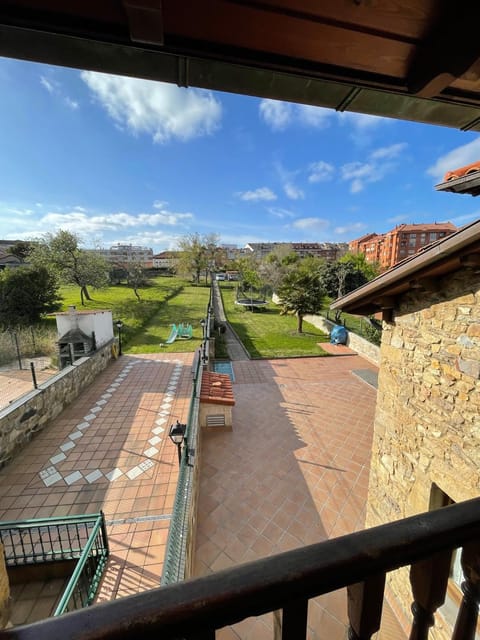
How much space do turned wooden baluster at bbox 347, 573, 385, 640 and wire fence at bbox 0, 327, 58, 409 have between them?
9543 mm

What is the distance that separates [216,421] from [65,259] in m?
18.6

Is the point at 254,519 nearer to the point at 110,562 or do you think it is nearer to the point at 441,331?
the point at 110,562

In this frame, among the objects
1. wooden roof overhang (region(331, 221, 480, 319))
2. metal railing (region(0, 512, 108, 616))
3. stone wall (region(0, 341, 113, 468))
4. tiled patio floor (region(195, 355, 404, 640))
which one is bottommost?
tiled patio floor (region(195, 355, 404, 640))

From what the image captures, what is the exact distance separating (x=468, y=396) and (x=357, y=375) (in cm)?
917

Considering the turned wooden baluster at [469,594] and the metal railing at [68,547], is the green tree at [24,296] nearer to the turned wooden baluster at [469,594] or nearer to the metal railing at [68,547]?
the metal railing at [68,547]

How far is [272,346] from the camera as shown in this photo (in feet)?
49.0

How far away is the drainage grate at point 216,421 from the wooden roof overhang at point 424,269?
15.5ft

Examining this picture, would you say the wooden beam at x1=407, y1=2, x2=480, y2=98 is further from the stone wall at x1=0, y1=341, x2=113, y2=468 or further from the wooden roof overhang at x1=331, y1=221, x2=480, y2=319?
the stone wall at x1=0, y1=341, x2=113, y2=468

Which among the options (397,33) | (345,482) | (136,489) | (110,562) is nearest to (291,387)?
(345,482)

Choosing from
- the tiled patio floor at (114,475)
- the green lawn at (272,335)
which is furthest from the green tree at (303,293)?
the tiled patio floor at (114,475)

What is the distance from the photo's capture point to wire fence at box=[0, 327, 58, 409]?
873 cm

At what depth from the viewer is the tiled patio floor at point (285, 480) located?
163 inches

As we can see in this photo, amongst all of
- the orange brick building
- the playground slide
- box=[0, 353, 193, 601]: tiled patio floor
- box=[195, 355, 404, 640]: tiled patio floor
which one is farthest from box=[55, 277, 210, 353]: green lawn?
the orange brick building

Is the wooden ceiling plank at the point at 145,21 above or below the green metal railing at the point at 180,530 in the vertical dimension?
above
